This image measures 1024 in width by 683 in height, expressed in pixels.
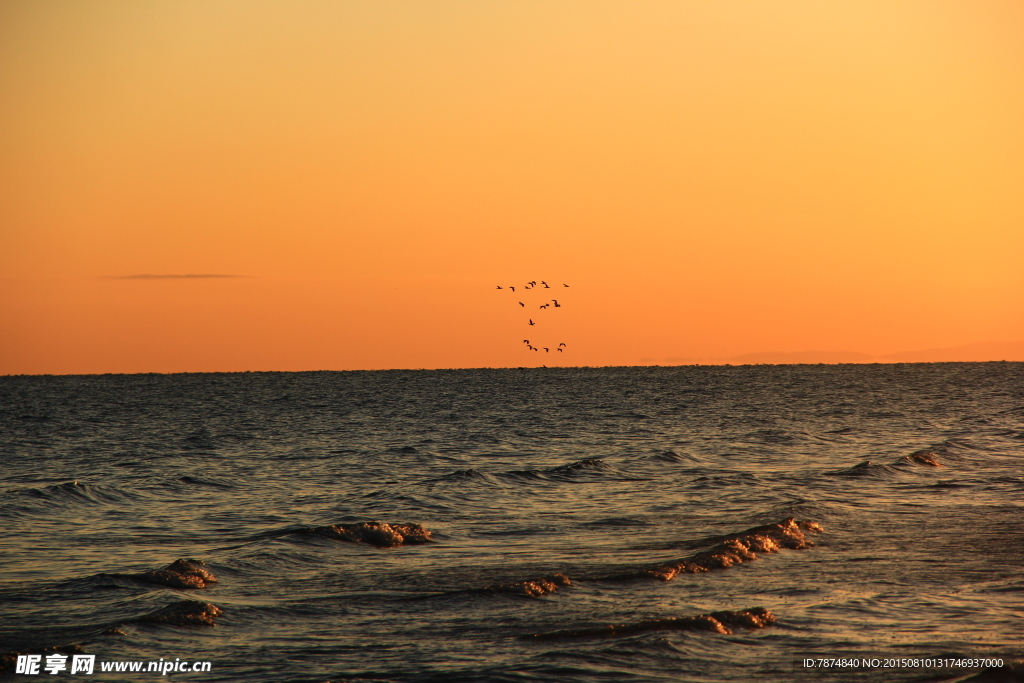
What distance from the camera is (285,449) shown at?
1810 inches

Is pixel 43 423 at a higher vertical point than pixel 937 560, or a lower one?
higher

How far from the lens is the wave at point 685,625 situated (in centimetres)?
1411

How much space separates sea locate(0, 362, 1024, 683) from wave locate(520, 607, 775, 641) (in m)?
Result: 0.04

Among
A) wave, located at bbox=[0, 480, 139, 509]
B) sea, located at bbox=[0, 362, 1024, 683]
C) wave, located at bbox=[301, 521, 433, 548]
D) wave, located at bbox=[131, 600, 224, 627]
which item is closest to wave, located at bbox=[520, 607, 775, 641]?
sea, located at bbox=[0, 362, 1024, 683]

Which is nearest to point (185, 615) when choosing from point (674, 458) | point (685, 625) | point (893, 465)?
point (685, 625)

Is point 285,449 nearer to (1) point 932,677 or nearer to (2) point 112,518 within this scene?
(2) point 112,518

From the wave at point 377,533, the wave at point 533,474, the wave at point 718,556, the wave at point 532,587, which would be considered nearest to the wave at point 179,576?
the wave at point 377,533

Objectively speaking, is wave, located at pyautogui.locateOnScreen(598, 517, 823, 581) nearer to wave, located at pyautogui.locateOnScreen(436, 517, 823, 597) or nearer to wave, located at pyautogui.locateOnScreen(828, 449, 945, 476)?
wave, located at pyautogui.locateOnScreen(436, 517, 823, 597)

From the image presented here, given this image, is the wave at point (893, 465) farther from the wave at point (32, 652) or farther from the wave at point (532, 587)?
the wave at point (32, 652)

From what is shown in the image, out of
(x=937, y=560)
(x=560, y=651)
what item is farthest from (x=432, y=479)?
(x=560, y=651)

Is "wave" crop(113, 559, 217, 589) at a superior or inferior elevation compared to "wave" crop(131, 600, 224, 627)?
superior

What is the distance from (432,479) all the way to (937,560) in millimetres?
17734

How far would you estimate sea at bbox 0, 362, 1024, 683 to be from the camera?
1312cm

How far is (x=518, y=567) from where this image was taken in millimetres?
18141
